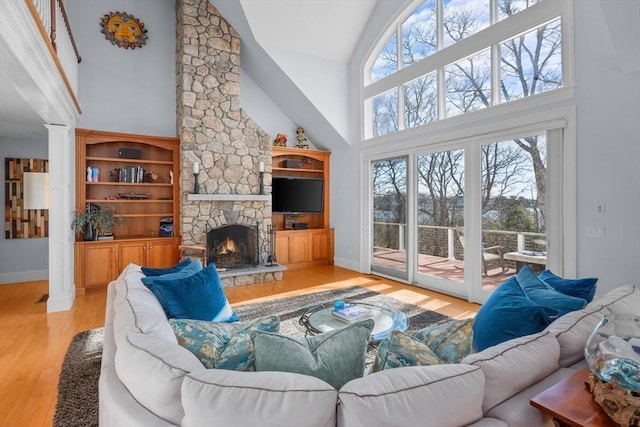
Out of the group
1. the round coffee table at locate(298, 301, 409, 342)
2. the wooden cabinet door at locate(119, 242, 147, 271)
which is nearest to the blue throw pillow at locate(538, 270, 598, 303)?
the round coffee table at locate(298, 301, 409, 342)

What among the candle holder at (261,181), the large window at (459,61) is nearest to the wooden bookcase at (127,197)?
the candle holder at (261,181)

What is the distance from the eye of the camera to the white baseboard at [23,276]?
5.37m

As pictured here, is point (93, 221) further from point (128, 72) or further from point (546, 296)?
point (546, 296)

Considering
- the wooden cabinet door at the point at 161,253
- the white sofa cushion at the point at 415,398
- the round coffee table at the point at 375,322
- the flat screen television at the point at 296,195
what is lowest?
the round coffee table at the point at 375,322

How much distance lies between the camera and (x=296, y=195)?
673cm

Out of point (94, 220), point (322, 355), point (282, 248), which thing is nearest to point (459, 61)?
point (282, 248)

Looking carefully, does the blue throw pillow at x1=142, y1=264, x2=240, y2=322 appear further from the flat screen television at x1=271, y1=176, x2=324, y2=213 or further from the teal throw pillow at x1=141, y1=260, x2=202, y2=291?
the flat screen television at x1=271, y1=176, x2=324, y2=213

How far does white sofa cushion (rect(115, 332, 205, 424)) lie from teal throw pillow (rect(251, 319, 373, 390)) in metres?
0.23

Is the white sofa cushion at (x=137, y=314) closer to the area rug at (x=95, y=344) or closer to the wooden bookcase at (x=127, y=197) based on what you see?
the area rug at (x=95, y=344)

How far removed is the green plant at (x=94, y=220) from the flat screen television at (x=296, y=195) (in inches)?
109

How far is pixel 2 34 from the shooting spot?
2.01 m

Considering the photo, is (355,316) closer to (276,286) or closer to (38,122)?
(276,286)

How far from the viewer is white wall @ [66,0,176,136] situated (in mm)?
5332

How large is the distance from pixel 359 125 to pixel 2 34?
5.09 m
